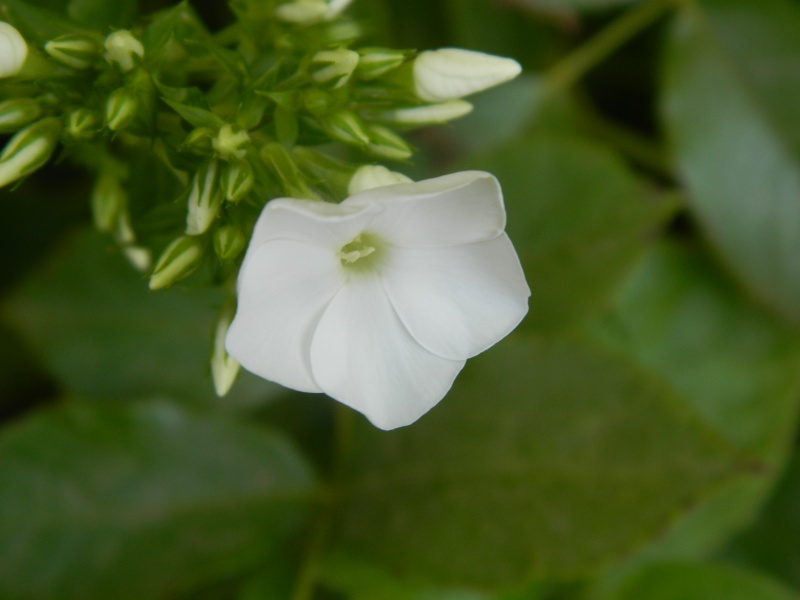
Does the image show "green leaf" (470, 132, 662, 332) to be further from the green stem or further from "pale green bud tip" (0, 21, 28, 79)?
"pale green bud tip" (0, 21, 28, 79)

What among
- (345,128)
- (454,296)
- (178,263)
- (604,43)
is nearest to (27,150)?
(178,263)

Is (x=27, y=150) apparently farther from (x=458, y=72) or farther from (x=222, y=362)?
(x=458, y=72)

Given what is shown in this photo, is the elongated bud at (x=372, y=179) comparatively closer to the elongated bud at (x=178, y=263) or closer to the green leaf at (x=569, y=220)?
the elongated bud at (x=178, y=263)

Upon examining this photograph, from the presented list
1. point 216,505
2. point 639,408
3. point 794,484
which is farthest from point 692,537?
point 216,505

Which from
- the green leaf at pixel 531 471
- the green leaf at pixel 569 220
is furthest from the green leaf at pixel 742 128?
the green leaf at pixel 531 471

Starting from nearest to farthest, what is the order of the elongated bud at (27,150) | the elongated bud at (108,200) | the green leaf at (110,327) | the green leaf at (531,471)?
the elongated bud at (27,150)
the elongated bud at (108,200)
the green leaf at (531,471)
the green leaf at (110,327)

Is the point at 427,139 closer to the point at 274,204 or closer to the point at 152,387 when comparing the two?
the point at 152,387

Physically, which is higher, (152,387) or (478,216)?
(478,216)
